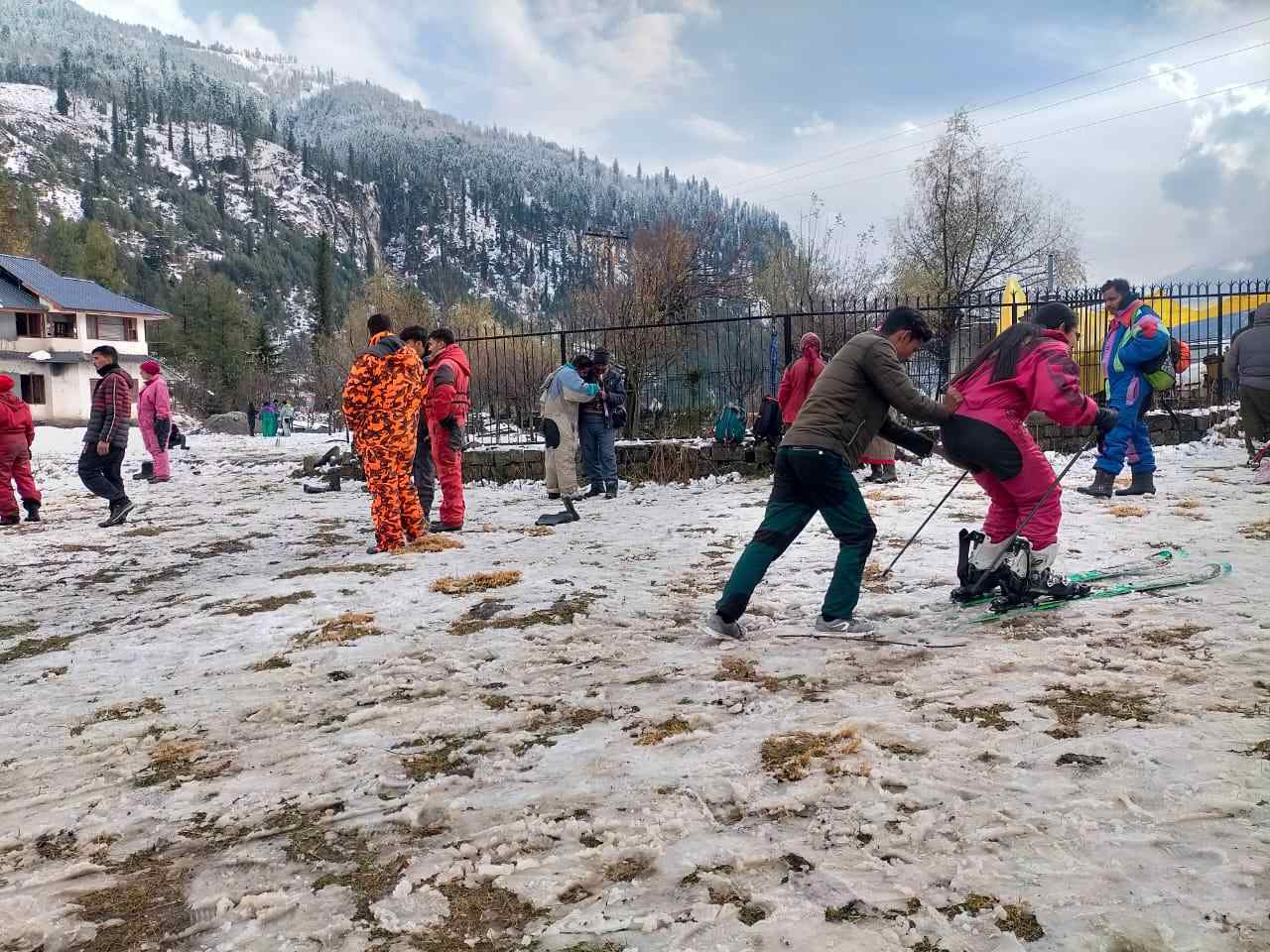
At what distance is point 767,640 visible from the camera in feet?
14.0

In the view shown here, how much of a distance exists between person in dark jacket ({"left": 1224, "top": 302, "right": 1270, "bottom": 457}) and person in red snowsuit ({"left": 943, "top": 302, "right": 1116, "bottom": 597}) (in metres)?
5.55

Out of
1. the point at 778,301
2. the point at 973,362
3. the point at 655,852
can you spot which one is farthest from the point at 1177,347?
the point at 778,301

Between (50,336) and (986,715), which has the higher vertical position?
(50,336)

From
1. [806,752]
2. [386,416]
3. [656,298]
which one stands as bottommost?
[806,752]

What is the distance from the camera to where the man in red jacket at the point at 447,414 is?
777 centimetres

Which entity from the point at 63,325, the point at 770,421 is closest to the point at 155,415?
the point at 770,421

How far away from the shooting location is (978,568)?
4.75 m

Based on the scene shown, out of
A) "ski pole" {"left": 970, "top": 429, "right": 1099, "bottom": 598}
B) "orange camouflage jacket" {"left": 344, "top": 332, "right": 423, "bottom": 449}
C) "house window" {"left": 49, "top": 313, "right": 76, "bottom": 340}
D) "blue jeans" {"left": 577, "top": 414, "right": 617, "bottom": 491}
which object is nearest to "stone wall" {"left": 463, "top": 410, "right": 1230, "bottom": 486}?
"blue jeans" {"left": 577, "top": 414, "right": 617, "bottom": 491}

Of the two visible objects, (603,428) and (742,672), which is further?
(603,428)

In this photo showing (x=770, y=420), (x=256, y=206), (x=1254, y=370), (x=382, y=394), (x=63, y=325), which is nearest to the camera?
(x=382, y=394)

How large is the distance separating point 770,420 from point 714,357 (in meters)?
2.02

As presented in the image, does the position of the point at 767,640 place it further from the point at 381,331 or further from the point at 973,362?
the point at 381,331

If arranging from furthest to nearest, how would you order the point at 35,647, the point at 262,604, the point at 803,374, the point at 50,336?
1. the point at 50,336
2. the point at 803,374
3. the point at 262,604
4. the point at 35,647

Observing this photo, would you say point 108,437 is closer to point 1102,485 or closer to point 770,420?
point 770,420
